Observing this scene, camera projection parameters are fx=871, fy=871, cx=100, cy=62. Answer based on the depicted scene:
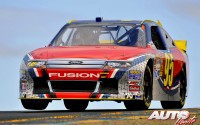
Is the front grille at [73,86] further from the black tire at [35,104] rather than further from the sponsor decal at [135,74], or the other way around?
the black tire at [35,104]

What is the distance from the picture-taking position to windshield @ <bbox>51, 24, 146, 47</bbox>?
1742 cm

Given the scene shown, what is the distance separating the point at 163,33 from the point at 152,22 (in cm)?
69

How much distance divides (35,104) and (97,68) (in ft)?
6.11

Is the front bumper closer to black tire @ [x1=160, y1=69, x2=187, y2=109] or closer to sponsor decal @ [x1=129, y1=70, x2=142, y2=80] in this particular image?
sponsor decal @ [x1=129, y1=70, x2=142, y2=80]

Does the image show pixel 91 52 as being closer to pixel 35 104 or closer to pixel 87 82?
pixel 87 82

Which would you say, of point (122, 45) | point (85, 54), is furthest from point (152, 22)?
point (85, 54)

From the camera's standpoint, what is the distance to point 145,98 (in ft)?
54.0

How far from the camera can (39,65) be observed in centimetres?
1608

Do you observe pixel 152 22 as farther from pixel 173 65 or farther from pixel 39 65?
pixel 39 65

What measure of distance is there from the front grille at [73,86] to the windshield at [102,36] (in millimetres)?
1642

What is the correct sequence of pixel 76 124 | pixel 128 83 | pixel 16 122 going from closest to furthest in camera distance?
1. pixel 76 124
2. pixel 16 122
3. pixel 128 83

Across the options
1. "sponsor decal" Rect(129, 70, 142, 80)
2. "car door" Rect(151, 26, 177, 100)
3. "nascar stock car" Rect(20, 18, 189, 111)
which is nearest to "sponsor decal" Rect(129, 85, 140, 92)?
"nascar stock car" Rect(20, 18, 189, 111)

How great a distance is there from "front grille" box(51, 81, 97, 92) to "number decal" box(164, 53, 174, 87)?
288cm

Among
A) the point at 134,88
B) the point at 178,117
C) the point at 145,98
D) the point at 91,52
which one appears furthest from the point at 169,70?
the point at 178,117
